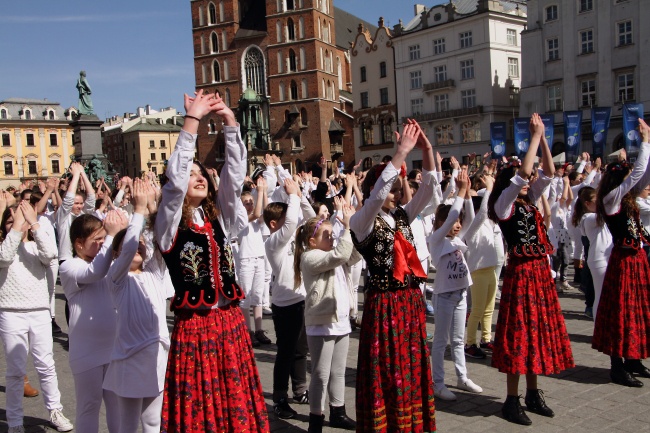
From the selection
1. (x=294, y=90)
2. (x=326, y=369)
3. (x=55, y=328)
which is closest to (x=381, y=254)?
(x=326, y=369)

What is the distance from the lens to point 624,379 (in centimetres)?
666

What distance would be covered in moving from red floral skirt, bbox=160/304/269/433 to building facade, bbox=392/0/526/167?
48787 mm

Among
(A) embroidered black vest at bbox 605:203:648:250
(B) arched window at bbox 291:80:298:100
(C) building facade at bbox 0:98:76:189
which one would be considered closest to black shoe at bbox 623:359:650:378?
(A) embroidered black vest at bbox 605:203:648:250

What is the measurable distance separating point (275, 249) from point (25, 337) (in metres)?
2.60

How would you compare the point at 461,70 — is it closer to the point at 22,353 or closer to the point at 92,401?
the point at 22,353

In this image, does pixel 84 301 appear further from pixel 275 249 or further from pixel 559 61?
pixel 559 61

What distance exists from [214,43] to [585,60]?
43.0 m

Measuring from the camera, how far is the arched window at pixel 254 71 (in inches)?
2778

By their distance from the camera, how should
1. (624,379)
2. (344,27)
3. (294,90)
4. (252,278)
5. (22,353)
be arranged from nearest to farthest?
(22,353) → (624,379) → (252,278) → (294,90) → (344,27)

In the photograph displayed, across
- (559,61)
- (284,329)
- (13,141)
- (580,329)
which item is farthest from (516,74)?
(13,141)

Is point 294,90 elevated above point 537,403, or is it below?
above

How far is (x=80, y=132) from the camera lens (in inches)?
1110

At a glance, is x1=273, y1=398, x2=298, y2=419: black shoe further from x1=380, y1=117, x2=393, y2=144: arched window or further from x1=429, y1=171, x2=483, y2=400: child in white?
x1=380, y1=117, x2=393, y2=144: arched window

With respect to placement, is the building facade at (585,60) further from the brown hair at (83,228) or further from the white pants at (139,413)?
the white pants at (139,413)
